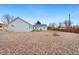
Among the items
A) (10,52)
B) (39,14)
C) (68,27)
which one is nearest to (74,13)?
(68,27)

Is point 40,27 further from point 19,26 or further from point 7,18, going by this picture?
point 7,18

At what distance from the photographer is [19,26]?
421 cm

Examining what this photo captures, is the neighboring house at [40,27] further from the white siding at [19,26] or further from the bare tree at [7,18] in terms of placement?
the bare tree at [7,18]

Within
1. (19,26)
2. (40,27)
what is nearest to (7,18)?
(19,26)

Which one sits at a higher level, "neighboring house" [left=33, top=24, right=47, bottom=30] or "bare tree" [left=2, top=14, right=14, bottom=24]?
"bare tree" [left=2, top=14, right=14, bottom=24]

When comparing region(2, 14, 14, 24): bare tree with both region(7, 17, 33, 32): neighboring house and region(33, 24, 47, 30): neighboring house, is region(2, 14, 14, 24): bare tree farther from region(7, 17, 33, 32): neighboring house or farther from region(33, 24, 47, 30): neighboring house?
region(33, 24, 47, 30): neighboring house

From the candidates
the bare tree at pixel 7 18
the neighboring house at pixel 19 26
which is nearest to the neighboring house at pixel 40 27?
the neighboring house at pixel 19 26

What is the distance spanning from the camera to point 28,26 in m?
4.22

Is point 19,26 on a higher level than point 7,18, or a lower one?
lower

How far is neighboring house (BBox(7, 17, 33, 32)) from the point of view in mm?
4195

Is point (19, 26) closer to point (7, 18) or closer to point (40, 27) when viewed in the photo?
point (7, 18)

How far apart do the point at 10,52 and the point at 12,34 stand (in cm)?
28

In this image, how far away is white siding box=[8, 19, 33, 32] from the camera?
165 inches

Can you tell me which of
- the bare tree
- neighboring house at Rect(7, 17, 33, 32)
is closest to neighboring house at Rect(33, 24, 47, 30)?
neighboring house at Rect(7, 17, 33, 32)
